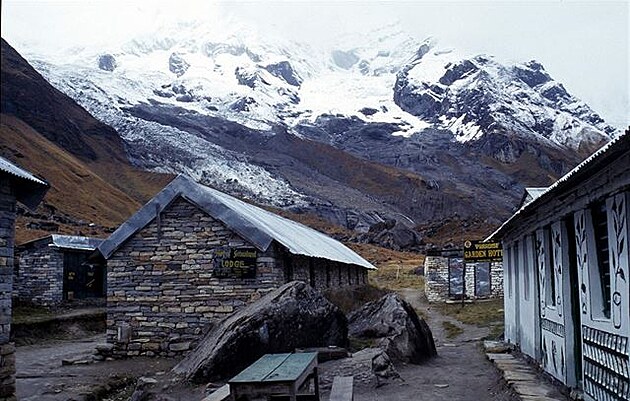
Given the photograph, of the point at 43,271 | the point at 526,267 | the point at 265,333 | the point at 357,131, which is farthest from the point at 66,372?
the point at 357,131

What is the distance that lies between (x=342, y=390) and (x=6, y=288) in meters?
5.56

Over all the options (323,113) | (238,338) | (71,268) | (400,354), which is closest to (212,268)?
(238,338)

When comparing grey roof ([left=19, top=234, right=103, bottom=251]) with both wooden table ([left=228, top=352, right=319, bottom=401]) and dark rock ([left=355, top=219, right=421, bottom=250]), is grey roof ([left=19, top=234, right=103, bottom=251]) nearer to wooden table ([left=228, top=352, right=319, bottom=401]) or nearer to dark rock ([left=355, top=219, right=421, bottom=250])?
wooden table ([left=228, top=352, right=319, bottom=401])

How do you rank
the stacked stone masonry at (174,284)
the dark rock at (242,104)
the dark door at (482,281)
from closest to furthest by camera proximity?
1. the stacked stone masonry at (174,284)
2. the dark door at (482,281)
3. the dark rock at (242,104)

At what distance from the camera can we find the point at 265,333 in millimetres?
12594

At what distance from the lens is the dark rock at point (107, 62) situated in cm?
19300

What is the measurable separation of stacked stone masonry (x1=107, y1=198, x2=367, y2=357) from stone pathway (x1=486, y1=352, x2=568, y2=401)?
5.51 m

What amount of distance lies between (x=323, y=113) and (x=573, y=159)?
202ft

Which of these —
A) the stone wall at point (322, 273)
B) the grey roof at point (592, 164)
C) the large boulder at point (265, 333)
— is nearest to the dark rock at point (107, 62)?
the stone wall at point (322, 273)

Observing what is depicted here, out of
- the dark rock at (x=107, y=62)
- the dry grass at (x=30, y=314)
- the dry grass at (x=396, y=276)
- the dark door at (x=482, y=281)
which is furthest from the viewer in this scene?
the dark rock at (x=107, y=62)

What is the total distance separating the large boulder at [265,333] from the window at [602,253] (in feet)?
21.0

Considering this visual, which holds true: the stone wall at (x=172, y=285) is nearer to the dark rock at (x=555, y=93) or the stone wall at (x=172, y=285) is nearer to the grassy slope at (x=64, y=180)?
the grassy slope at (x=64, y=180)

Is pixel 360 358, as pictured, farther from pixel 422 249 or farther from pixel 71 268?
pixel 422 249

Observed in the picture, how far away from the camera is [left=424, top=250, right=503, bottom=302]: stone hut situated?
101 ft
